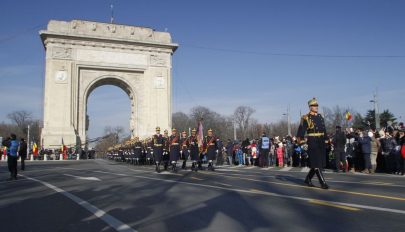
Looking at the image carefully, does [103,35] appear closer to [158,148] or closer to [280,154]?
[280,154]

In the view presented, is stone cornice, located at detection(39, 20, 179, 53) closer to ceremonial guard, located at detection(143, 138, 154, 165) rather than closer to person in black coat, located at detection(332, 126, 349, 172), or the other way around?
ceremonial guard, located at detection(143, 138, 154, 165)

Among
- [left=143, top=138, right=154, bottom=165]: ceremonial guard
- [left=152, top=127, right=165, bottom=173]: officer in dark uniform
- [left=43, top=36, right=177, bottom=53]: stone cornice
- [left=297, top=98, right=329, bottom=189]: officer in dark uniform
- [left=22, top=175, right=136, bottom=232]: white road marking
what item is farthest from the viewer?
[left=43, top=36, right=177, bottom=53]: stone cornice

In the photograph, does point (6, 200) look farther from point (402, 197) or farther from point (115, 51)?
point (115, 51)

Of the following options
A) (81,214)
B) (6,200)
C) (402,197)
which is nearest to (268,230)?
(81,214)

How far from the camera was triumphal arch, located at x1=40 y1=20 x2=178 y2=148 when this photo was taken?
48562 millimetres

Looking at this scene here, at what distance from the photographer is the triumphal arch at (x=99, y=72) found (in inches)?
1912

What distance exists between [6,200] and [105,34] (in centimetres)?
4346

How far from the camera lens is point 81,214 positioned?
741cm

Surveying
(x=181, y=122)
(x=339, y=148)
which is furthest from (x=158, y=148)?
(x=181, y=122)

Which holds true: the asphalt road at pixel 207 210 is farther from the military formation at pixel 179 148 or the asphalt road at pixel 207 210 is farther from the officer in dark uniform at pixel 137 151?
the officer in dark uniform at pixel 137 151

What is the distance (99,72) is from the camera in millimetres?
51312

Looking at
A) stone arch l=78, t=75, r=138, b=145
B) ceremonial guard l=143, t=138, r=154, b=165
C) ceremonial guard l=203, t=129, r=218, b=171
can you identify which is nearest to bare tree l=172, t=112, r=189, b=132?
stone arch l=78, t=75, r=138, b=145

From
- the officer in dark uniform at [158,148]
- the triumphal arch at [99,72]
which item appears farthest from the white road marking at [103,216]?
the triumphal arch at [99,72]


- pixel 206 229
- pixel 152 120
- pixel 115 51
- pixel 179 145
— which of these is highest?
pixel 115 51
